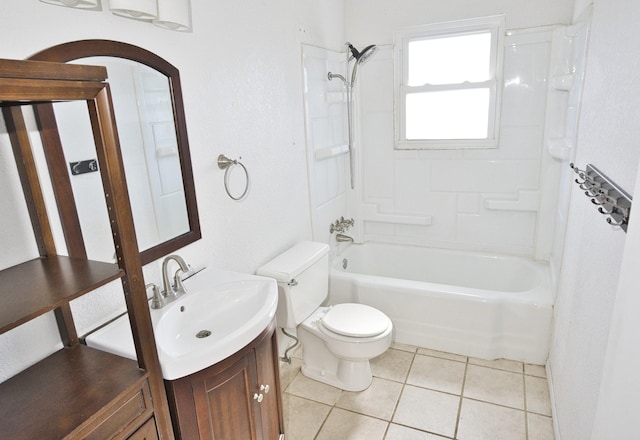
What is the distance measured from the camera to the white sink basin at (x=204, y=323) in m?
1.23

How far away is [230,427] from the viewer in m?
1.42

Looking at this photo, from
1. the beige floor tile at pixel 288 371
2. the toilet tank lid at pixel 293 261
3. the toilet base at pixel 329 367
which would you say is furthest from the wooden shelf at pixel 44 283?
the beige floor tile at pixel 288 371

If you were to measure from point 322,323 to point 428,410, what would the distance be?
725 mm

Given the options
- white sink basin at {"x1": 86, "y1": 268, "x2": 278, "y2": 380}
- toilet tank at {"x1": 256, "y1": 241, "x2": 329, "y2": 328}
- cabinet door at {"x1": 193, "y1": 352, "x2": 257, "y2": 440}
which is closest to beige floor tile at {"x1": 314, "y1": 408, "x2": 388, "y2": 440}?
toilet tank at {"x1": 256, "y1": 241, "x2": 329, "y2": 328}

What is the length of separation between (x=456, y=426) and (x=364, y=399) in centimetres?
49

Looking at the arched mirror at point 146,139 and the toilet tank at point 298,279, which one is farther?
the toilet tank at point 298,279

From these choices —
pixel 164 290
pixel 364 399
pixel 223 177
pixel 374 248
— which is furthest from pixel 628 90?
pixel 374 248

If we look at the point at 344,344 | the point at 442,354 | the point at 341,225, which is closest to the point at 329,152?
the point at 341,225

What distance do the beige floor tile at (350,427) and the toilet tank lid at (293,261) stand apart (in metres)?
0.78

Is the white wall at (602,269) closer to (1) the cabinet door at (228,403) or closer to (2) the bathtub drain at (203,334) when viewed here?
(1) the cabinet door at (228,403)

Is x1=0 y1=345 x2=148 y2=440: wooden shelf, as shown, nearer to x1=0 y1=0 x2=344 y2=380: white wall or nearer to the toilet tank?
x1=0 y1=0 x2=344 y2=380: white wall

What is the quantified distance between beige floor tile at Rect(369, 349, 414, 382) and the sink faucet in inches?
55.8

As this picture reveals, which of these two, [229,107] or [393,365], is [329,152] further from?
[393,365]

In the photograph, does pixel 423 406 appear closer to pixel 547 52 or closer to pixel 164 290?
pixel 164 290
